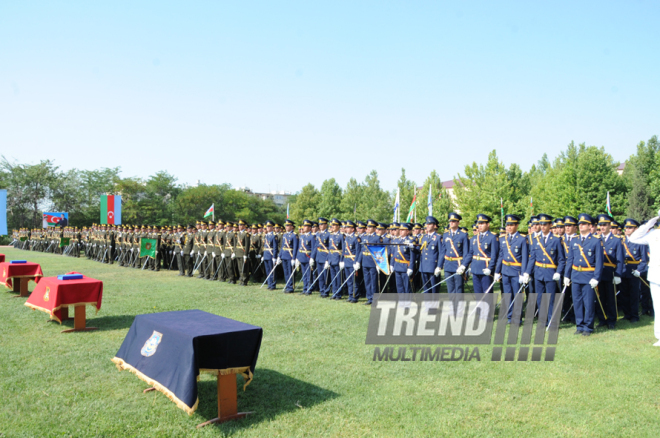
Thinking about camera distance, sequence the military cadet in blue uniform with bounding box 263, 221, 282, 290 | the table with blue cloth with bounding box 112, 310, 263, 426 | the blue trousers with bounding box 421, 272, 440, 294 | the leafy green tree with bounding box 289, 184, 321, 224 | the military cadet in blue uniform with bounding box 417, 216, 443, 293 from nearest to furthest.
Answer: the table with blue cloth with bounding box 112, 310, 263, 426 → the military cadet in blue uniform with bounding box 417, 216, 443, 293 → the blue trousers with bounding box 421, 272, 440, 294 → the military cadet in blue uniform with bounding box 263, 221, 282, 290 → the leafy green tree with bounding box 289, 184, 321, 224

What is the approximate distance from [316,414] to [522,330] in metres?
4.95

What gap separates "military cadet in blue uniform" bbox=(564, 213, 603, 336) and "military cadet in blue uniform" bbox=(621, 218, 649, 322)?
1.66 meters

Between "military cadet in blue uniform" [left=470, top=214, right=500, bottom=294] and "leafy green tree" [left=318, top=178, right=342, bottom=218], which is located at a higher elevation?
"leafy green tree" [left=318, top=178, right=342, bottom=218]

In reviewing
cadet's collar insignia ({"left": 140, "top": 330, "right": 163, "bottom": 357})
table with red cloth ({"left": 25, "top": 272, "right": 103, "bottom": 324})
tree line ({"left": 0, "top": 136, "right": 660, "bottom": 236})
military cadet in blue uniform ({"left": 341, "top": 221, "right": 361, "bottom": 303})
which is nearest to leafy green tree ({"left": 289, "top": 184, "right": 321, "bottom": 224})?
tree line ({"left": 0, "top": 136, "right": 660, "bottom": 236})

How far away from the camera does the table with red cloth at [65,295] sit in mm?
7574

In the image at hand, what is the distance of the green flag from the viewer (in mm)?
17062

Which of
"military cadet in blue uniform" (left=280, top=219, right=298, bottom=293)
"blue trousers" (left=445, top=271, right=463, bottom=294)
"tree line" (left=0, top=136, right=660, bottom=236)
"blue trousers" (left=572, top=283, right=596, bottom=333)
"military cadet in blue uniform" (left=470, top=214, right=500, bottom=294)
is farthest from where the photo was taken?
"tree line" (left=0, top=136, right=660, bottom=236)

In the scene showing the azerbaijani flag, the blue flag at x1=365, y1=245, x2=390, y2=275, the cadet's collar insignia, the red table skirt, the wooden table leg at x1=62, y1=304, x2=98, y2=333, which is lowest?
the wooden table leg at x1=62, y1=304, x2=98, y2=333

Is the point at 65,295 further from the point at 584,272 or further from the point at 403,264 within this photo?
the point at 584,272

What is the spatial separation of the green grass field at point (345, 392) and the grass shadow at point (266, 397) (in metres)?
0.01

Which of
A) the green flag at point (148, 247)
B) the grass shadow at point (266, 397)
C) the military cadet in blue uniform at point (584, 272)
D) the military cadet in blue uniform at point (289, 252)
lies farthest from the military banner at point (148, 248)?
the military cadet in blue uniform at point (584, 272)

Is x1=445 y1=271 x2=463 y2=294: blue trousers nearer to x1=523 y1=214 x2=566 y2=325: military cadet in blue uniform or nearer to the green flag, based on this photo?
x1=523 y1=214 x2=566 y2=325: military cadet in blue uniform

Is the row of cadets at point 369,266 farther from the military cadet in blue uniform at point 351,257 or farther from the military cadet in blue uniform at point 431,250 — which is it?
the military cadet in blue uniform at point 431,250

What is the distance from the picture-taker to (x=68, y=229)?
3073 cm
